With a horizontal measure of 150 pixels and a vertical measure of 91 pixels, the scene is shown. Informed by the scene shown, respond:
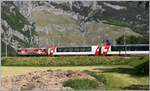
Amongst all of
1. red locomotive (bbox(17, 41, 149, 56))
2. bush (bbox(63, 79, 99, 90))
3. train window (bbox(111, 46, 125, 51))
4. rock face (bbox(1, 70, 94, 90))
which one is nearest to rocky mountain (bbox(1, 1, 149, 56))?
red locomotive (bbox(17, 41, 149, 56))

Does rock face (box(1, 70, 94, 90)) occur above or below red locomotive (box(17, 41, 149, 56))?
above

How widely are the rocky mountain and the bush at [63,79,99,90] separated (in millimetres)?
109870

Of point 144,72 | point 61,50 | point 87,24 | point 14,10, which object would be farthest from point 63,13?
point 144,72

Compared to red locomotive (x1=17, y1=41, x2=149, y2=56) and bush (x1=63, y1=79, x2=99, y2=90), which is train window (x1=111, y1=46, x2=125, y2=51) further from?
bush (x1=63, y1=79, x2=99, y2=90)

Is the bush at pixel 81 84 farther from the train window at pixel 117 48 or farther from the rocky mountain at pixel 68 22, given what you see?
the rocky mountain at pixel 68 22

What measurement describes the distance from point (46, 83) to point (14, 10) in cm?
14228

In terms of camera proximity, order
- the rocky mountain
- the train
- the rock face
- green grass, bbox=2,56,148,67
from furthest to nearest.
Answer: the rocky mountain
the train
green grass, bbox=2,56,148,67
the rock face

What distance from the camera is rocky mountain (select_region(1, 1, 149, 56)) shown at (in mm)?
142875

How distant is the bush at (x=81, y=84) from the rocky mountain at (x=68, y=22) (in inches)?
4326

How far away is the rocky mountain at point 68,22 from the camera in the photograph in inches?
5625

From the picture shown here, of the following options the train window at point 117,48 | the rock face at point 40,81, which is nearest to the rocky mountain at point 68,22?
the train window at point 117,48

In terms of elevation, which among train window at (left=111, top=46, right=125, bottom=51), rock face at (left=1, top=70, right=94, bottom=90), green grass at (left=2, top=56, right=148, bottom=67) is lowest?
green grass at (left=2, top=56, right=148, bottom=67)

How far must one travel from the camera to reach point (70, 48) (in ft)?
209

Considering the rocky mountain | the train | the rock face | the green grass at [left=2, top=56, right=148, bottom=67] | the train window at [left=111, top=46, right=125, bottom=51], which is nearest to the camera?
the rock face
